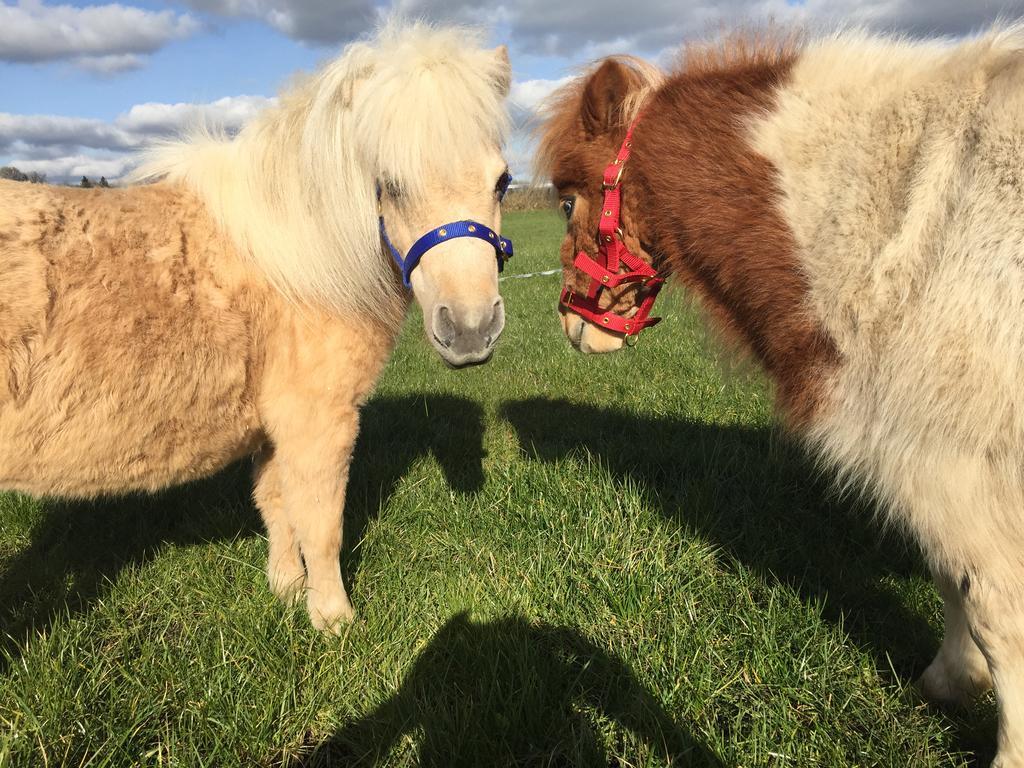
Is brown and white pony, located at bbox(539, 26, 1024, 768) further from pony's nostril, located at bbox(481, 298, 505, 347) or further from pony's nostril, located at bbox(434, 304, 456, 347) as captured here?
pony's nostril, located at bbox(434, 304, 456, 347)

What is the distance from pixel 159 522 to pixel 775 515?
146 inches

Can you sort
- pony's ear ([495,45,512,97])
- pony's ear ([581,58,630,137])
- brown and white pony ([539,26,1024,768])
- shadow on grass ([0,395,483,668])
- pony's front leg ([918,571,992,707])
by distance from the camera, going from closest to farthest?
brown and white pony ([539,26,1024,768])
pony's front leg ([918,571,992,707])
pony's ear ([581,58,630,137])
pony's ear ([495,45,512,97])
shadow on grass ([0,395,483,668])

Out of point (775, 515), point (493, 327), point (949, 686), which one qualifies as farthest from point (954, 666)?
point (493, 327)

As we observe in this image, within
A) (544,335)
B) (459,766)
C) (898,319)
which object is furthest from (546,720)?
(544,335)

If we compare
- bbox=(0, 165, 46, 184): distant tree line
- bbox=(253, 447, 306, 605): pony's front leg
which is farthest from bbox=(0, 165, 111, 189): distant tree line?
bbox=(253, 447, 306, 605): pony's front leg

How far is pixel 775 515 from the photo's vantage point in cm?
322

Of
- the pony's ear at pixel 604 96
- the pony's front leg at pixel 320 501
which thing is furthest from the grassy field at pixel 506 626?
the pony's ear at pixel 604 96

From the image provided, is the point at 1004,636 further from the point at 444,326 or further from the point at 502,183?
the point at 502,183

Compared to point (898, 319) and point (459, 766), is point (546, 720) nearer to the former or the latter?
point (459, 766)

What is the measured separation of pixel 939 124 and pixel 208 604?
11.1 feet

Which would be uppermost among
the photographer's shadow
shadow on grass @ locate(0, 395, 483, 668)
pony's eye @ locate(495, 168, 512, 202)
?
pony's eye @ locate(495, 168, 512, 202)

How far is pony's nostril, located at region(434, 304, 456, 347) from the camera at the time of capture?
2113mm

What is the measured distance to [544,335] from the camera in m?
7.86

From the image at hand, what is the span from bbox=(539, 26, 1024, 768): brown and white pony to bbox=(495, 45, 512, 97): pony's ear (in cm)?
47
